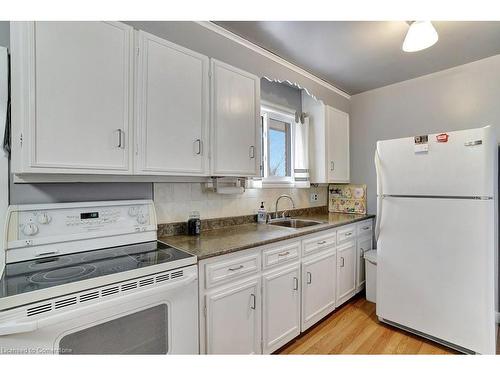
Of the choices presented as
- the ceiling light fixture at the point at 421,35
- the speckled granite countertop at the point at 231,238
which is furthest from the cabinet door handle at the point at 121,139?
the ceiling light fixture at the point at 421,35

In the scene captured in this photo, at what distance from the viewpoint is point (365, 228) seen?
270 cm

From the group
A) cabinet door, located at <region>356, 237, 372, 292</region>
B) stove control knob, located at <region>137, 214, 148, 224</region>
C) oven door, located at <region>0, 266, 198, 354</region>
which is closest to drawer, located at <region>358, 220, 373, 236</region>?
cabinet door, located at <region>356, 237, 372, 292</region>

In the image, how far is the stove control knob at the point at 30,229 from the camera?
1187 millimetres

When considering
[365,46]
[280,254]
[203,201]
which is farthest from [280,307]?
[365,46]

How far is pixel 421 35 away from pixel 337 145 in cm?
142

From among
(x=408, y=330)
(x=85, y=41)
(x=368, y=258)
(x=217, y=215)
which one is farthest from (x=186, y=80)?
(x=408, y=330)

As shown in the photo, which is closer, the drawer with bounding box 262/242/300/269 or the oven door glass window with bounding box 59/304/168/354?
the oven door glass window with bounding box 59/304/168/354

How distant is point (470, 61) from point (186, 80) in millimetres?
2631

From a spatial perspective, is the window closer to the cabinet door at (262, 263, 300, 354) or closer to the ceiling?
the ceiling

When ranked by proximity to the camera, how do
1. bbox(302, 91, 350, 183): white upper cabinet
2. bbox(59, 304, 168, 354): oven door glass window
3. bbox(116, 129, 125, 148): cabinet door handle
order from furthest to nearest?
bbox(302, 91, 350, 183): white upper cabinet, bbox(116, 129, 125, 148): cabinet door handle, bbox(59, 304, 168, 354): oven door glass window

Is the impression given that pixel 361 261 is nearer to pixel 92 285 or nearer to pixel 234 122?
pixel 234 122

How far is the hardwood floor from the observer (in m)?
1.81

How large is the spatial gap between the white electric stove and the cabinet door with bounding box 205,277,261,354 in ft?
0.37
